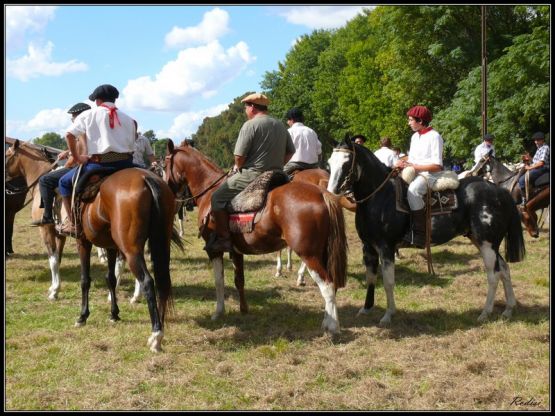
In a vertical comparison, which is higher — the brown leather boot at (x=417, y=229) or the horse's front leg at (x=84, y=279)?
the brown leather boot at (x=417, y=229)

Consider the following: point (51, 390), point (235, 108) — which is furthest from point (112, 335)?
point (235, 108)

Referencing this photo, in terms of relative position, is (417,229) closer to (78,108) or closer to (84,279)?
(84,279)

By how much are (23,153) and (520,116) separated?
1747 cm

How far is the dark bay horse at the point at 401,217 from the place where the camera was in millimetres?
6828

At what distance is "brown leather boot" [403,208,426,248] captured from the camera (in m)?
6.93

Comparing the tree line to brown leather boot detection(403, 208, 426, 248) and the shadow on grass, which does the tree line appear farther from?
the shadow on grass

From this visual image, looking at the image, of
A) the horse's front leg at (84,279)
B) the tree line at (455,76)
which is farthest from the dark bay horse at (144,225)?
the tree line at (455,76)

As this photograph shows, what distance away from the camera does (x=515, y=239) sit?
23.5 feet

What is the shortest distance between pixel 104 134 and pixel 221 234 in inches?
70.9

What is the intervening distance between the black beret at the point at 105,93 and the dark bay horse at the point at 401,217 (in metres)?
2.70

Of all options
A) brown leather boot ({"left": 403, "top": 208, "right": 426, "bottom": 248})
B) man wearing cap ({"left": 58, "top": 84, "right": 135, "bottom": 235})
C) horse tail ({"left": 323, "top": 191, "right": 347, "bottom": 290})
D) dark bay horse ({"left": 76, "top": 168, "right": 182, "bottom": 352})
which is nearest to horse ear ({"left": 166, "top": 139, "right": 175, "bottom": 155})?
man wearing cap ({"left": 58, "top": 84, "right": 135, "bottom": 235})

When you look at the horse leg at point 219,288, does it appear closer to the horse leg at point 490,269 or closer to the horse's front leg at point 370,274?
the horse's front leg at point 370,274

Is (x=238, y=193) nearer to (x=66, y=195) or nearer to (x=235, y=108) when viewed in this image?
(x=66, y=195)

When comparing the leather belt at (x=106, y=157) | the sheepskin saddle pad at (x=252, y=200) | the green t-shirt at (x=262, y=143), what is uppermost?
the green t-shirt at (x=262, y=143)
